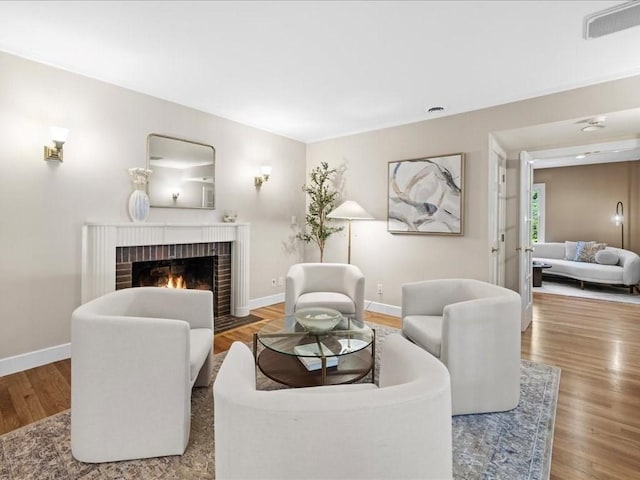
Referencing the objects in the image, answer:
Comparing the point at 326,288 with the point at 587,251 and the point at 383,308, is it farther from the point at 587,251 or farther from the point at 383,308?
the point at 587,251

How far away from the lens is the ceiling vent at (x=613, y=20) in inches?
79.3

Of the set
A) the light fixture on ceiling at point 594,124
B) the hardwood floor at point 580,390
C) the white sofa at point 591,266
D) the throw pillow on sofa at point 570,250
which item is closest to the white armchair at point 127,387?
the hardwood floor at point 580,390

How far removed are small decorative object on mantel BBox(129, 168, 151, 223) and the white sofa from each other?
23.7 ft

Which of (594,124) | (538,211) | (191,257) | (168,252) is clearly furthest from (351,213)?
(538,211)

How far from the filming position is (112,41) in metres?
2.49

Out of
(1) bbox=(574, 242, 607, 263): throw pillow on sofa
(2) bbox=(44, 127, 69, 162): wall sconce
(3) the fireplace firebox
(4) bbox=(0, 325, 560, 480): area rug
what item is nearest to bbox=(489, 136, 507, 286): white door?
(4) bbox=(0, 325, 560, 480): area rug

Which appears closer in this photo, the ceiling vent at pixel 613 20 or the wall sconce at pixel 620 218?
the ceiling vent at pixel 613 20

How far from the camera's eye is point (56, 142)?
2793mm

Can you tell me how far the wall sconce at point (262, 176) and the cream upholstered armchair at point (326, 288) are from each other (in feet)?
4.89

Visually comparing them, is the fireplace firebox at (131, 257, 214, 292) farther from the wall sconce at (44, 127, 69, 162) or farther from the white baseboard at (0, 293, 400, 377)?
the wall sconce at (44, 127, 69, 162)

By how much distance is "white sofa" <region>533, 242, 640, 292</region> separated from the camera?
570 centimetres

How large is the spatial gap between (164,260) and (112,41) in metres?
2.14

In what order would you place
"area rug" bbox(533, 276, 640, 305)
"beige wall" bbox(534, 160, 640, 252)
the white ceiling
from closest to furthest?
the white ceiling, "area rug" bbox(533, 276, 640, 305), "beige wall" bbox(534, 160, 640, 252)

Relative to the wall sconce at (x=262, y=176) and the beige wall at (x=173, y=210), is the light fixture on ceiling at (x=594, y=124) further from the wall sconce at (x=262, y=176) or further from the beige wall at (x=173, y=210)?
the wall sconce at (x=262, y=176)
